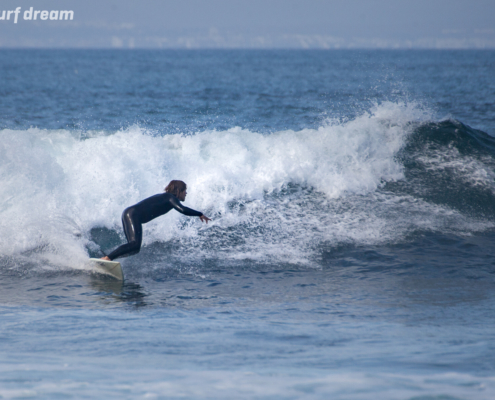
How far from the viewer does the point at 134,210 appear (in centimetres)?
716

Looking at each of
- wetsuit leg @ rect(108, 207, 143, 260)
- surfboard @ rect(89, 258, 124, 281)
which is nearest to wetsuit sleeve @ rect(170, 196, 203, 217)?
wetsuit leg @ rect(108, 207, 143, 260)

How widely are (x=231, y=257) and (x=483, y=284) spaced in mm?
3579

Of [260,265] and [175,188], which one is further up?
[175,188]

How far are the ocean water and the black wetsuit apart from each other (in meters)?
0.44

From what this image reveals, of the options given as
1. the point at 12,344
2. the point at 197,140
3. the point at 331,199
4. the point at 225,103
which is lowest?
the point at 12,344

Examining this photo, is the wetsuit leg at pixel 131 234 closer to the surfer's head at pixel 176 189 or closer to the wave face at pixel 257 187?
the surfer's head at pixel 176 189

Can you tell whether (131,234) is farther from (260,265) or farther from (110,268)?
(260,265)

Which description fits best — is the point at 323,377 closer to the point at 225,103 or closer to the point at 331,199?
the point at 331,199

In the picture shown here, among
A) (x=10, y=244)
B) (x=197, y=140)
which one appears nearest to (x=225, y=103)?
(x=197, y=140)

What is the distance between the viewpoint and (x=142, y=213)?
23.6ft

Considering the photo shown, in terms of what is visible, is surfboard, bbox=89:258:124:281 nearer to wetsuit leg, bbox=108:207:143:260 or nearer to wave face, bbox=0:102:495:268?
wetsuit leg, bbox=108:207:143:260

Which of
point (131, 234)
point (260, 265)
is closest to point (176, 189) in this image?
point (131, 234)

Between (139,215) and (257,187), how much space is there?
158 inches

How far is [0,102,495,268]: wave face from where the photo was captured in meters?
8.50
